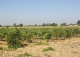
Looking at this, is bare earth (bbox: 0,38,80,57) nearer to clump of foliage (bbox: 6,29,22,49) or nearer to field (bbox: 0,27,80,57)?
field (bbox: 0,27,80,57)

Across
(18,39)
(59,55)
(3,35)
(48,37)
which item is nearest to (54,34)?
(48,37)

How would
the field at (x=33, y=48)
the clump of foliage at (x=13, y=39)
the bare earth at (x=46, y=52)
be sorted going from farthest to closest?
the clump of foliage at (x=13, y=39) < the field at (x=33, y=48) < the bare earth at (x=46, y=52)

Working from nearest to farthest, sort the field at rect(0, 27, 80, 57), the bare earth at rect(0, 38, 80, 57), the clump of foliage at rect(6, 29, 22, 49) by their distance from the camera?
the bare earth at rect(0, 38, 80, 57) < the field at rect(0, 27, 80, 57) < the clump of foliage at rect(6, 29, 22, 49)

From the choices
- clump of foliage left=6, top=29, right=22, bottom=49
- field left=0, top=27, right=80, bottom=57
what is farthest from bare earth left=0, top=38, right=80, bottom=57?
clump of foliage left=6, top=29, right=22, bottom=49

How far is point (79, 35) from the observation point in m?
41.0

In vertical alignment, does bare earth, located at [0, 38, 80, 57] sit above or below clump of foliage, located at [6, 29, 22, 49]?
below

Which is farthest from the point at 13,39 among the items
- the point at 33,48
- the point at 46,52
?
the point at 46,52

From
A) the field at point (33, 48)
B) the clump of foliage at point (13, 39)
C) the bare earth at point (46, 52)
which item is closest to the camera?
the bare earth at point (46, 52)

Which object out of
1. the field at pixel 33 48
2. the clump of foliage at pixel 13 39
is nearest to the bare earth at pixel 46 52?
the field at pixel 33 48

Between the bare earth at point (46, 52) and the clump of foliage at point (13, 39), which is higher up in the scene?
the clump of foliage at point (13, 39)

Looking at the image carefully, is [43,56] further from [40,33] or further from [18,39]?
[40,33]

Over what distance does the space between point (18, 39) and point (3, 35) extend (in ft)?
28.0

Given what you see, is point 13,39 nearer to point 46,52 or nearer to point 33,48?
point 33,48

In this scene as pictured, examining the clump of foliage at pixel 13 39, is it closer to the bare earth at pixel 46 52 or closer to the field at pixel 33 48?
the field at pixel 33 48
